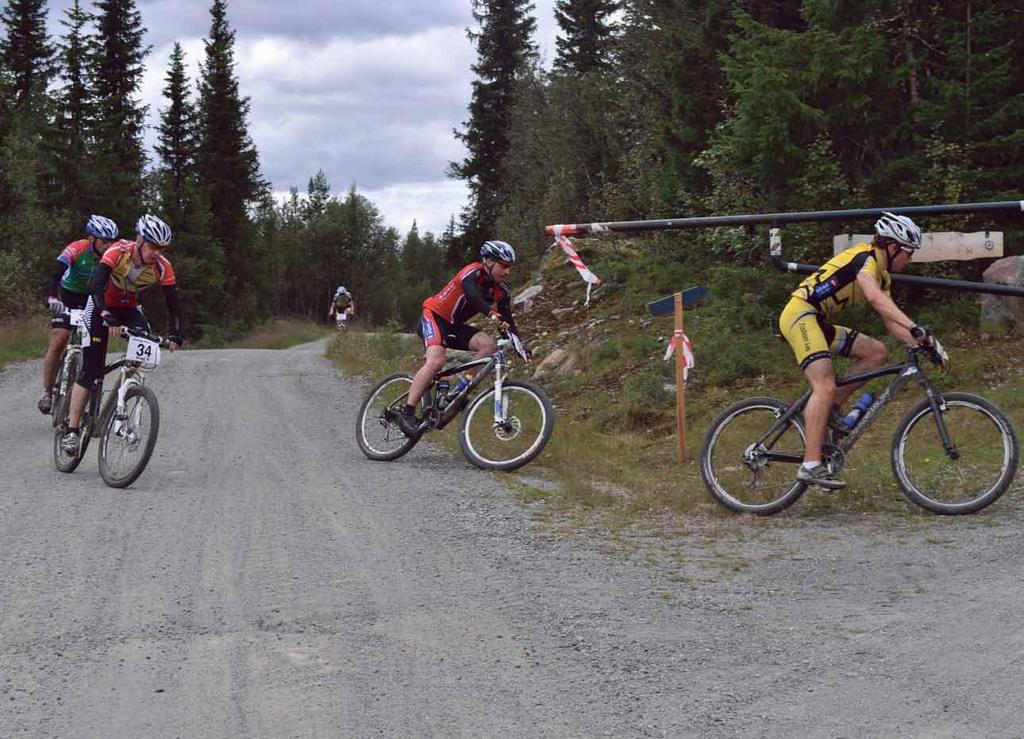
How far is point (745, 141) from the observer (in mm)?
12789

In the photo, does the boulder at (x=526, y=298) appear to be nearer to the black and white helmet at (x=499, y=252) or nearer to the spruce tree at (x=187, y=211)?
the black and white helmet at (x=499, y=252)

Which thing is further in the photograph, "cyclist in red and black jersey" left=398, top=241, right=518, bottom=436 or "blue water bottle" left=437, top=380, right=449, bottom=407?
"blue water bottle" left=437, top=380, right=449, bottom=407

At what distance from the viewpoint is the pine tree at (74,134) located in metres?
52.2

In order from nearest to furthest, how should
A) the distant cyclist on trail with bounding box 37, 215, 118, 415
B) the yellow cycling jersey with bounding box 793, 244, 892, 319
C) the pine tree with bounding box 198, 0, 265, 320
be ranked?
the yellow cycling jersey with bounding box 793, 244, 892, 319 → the distant cyclist on trail with bounding box 37, 215, 118, 415 → the pine tree with bounding box 198, 0, 265, 320

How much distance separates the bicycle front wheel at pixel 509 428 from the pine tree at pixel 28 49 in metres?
52.8

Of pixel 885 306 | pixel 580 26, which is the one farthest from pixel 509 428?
pixel 580 26

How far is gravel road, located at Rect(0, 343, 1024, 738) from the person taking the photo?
389 centimetres

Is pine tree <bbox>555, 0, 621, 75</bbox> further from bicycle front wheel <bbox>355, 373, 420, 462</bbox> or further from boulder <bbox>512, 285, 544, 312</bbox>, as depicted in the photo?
bicycle front wheel <bbox>355, 373, 420, 462</bbox>

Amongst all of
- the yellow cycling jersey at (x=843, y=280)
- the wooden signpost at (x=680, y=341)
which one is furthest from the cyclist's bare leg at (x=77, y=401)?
the yellow cycling jersey at (x=843, y=280)

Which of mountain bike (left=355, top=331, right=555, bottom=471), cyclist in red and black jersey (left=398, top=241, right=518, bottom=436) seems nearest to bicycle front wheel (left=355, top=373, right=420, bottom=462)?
mountain bike (left=355, top=331, right=555, bottom=471)

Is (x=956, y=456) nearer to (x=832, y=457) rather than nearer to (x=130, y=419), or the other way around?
(x=832, y=457)

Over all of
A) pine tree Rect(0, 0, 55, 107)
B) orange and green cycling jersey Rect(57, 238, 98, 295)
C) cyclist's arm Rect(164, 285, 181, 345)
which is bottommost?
cyclist's arm Rect(164, 285, 181, 345)

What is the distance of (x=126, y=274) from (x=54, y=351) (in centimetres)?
305

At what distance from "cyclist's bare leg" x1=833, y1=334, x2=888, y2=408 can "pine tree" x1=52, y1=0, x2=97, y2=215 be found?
51.0 metres
